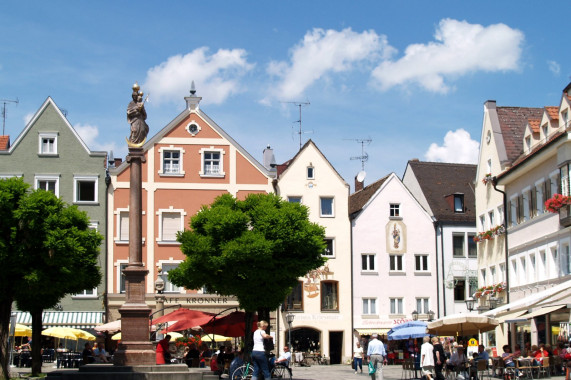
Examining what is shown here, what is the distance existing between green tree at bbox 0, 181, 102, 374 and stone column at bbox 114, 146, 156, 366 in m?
5.46

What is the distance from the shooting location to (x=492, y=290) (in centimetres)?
4697

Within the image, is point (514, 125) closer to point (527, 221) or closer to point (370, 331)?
point (527, 221)

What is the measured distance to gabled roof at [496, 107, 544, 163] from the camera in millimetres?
47250

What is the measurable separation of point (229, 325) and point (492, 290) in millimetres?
16020

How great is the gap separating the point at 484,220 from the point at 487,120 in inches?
217

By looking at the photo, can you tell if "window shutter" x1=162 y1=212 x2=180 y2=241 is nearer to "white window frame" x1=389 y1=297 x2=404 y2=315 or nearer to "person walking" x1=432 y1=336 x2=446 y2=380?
"white window frame" x1=389 y1=297 x2=404 y2=315

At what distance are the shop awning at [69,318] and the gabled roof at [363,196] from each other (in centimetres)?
1780

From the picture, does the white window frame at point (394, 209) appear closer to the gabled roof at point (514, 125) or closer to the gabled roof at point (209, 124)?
the gabled roof at point (209, 124)

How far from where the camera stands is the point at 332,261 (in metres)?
57.1

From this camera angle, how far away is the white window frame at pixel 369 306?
57.4m

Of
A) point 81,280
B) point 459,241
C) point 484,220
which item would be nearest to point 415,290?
point 459,241

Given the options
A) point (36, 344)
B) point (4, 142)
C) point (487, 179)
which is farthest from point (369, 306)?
point (36, 344)

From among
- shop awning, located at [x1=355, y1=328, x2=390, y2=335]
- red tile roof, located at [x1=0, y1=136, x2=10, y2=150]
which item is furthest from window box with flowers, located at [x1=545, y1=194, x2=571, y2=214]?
red tile roof, located at [x1=0, y1=136, x2=10, y2=150]

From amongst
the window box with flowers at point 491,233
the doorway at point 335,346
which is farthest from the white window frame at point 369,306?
the window box with flowers at point 491,233
